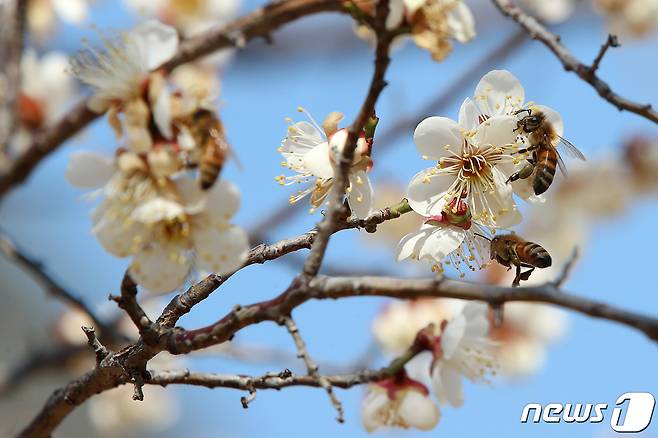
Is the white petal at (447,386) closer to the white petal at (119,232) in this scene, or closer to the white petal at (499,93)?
the white petal at (499,93)

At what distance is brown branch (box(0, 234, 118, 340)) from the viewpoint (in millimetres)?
1871

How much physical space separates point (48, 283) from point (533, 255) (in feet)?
3.58

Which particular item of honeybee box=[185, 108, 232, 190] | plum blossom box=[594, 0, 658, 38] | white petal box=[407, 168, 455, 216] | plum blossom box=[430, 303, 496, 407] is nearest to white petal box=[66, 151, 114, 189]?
honeybee box=[185, 108, 232, 190]

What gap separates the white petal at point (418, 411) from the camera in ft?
4.64

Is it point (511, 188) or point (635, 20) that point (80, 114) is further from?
point (635, 20)

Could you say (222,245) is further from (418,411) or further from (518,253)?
(418,411)

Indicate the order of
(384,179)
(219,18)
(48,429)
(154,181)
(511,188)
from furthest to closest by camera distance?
1. (384,179)
2. (219,18)
3. (48,429)
4. (511,188)
5. (154,181)

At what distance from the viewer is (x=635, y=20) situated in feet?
9.84

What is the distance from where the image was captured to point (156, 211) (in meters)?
1.01

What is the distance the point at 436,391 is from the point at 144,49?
66 cm

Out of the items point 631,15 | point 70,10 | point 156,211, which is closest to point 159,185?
point 156,211

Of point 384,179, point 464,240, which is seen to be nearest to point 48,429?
point 464,240

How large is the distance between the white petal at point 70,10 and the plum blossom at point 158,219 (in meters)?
1.83

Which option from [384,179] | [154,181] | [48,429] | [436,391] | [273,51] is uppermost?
[273,51]
